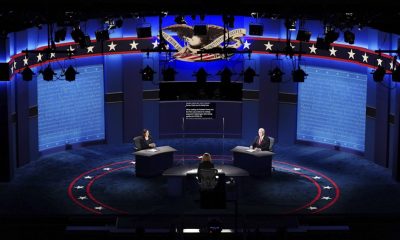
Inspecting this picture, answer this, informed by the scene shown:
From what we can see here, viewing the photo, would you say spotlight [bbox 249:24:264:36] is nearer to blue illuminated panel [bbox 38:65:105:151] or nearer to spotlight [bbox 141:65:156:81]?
spotlight [bbox 141:65:156:81]

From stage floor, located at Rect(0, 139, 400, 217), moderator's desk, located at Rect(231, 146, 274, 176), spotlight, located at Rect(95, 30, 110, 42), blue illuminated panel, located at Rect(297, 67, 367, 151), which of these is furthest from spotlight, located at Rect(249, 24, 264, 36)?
spotlight, located at Rect(95, 30, 110, 42)

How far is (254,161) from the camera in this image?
62.3 ft

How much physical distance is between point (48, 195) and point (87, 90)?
5.57 metres

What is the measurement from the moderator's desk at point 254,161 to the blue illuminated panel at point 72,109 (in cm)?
557

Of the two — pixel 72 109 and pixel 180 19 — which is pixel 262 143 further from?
pixel 72 109

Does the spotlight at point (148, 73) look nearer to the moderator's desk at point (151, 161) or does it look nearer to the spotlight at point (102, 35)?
the spotlight at point (102, 35)

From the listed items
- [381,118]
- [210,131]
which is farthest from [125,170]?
[381,118]

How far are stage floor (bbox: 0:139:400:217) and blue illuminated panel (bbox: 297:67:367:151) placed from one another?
2.03ft

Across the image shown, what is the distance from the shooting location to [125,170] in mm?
19750

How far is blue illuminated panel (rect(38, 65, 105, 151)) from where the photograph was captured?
69.8 feet

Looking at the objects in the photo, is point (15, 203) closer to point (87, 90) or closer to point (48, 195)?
point (48, 195)

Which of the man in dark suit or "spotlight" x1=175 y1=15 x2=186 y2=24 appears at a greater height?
"spotlight" x1=175 y1=15 x2=186 y2=24

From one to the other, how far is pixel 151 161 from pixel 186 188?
59.0 inches

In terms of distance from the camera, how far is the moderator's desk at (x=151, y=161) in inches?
740
